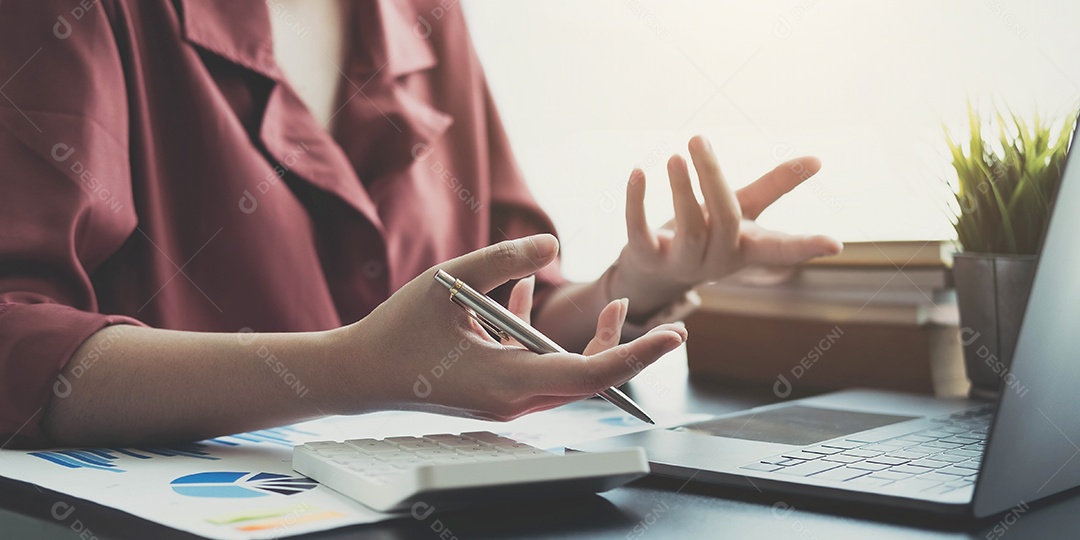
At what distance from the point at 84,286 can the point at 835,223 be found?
0.83 metres

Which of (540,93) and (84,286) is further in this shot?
(540,93)

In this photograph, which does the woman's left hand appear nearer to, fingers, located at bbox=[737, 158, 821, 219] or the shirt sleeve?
fingers, located at bbox=[737, 158, 821, 219]

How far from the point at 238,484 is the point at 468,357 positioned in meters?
0.13

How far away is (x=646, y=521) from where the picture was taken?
1.11 ft

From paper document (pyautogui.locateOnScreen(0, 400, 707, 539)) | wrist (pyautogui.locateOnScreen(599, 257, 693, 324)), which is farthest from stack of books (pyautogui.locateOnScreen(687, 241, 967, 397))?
paper document (pyautogui.locateOnScreen(0, 400, 707, 539))

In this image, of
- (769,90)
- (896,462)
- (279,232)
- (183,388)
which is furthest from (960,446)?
(769,90)

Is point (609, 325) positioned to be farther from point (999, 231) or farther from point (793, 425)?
point (999, 231)

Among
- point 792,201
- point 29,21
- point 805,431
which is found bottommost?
point 805,431

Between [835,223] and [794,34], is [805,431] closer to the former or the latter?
[835,223]

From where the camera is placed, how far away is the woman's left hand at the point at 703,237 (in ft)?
2.00

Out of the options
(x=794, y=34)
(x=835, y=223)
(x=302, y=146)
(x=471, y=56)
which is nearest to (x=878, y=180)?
(x=835, y=223)

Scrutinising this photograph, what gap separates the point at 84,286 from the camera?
61cm

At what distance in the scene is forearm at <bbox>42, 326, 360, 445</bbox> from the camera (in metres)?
0.50

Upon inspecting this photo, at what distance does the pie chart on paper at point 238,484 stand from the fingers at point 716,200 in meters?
0.36
